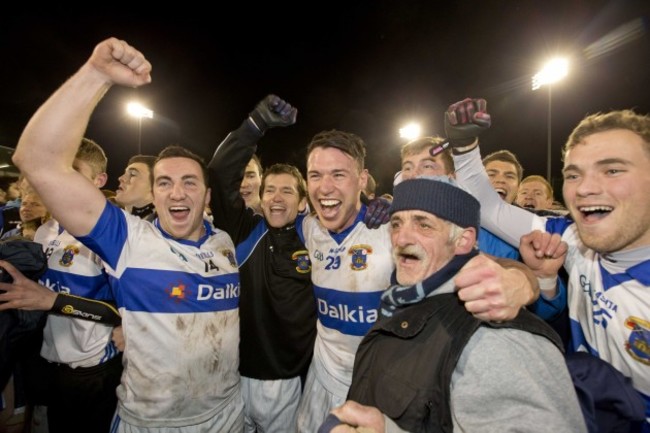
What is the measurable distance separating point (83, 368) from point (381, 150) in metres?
31.6

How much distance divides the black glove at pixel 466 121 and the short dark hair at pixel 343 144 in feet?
2.91

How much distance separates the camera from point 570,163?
2.26 metres

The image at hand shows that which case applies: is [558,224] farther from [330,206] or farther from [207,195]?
[207,195]

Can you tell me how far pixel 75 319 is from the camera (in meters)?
3.20

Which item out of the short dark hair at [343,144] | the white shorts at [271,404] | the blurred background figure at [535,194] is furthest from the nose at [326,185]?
the blurred background figure at [535,194]

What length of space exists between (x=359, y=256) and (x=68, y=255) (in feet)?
9.17

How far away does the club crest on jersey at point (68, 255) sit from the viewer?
3230 millimetres

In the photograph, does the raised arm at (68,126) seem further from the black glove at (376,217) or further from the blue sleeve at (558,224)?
the blue sleeve at (558,224)

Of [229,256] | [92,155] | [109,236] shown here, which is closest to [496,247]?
[229,256]

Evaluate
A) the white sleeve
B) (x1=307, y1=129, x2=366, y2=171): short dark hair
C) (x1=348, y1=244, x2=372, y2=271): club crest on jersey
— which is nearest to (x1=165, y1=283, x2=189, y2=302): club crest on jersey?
(x1=348, y1=244, x2=372, y2=271): club crest on jersey

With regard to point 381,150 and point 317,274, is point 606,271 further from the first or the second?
point 381,150

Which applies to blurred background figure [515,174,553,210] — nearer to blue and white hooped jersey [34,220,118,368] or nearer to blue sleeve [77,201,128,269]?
blue sleeve [77,201,128,269]

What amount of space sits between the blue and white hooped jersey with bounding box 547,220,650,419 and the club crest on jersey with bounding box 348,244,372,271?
5.00 ft

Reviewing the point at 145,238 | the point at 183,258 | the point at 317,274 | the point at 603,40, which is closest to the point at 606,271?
the point at 317,274
